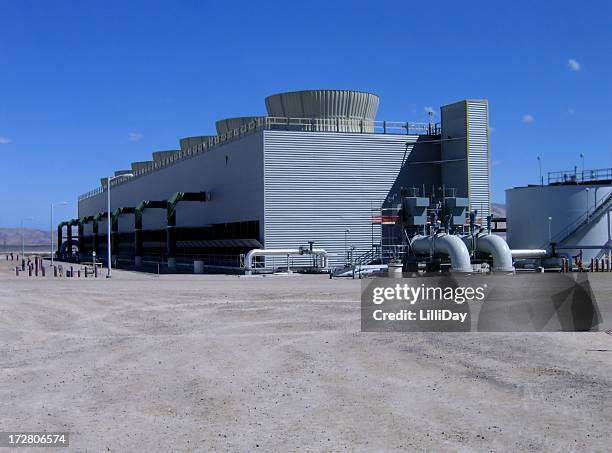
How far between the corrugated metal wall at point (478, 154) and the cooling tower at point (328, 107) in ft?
29.5

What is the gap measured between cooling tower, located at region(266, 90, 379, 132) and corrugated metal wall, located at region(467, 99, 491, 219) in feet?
29.5

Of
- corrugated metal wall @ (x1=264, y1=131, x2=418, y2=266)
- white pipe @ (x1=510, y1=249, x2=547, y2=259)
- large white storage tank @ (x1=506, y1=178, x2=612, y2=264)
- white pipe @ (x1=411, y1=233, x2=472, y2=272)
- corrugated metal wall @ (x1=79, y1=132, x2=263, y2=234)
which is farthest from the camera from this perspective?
large white storage tank @ (x1=506, y1=178, x2=612, y2=264)

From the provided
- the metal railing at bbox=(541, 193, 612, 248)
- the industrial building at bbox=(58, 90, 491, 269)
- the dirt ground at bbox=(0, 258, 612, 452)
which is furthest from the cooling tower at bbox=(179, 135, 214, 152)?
→ the dirt ground at bbox=(0, 258, 612, 452)

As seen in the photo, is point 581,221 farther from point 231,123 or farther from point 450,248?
point 231,123

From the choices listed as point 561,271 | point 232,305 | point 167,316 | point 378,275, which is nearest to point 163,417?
point 167,316

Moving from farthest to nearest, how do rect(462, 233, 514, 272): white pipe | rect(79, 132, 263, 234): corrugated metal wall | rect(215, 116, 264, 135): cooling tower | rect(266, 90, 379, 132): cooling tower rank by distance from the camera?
rect(215, 116, 264, 135): cooling tower, rect(266, 90, 379, 132): cooling tower, rect(79, 132, 263, 234): corrugated metal wall, rect(462, 233, 514, 272): white pipe

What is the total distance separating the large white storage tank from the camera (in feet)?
185

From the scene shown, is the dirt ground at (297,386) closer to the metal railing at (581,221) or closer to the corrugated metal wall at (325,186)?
the corrugated metal wall at (325,186)

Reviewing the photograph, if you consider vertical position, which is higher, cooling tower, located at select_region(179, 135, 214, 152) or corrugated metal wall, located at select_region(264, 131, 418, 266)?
cooling tower, located at select_region(179, 135, 214, 152)

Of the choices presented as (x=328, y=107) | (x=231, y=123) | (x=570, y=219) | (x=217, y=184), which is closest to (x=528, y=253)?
(x=570, y=219)

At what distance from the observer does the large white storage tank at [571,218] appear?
56.3 metres

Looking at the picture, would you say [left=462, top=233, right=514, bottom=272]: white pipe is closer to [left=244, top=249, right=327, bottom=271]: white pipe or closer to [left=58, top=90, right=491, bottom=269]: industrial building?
[left=58, top=90, right=491, bottom=269]: industrial building

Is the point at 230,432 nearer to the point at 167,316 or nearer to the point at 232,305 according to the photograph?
the point at 167,316

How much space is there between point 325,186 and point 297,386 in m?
43.3
